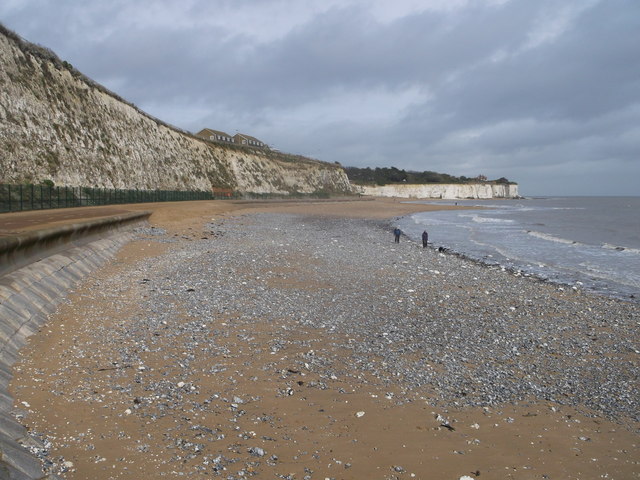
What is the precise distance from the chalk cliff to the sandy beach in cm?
2744

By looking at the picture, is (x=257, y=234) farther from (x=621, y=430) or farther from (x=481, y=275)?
(x=621, y=430)

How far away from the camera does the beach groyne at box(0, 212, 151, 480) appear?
4840 mm

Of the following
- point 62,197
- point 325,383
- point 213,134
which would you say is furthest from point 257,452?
point 213,134

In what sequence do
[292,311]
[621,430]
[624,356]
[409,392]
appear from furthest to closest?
[292,311] < [624,356] < [409,392] < [621,430]

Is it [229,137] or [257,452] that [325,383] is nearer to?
[257,452]

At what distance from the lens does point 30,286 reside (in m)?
10.5

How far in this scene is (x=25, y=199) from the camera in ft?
89.5

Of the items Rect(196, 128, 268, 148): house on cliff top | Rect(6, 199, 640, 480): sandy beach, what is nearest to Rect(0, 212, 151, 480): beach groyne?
Rect(6, 199, 640, 480): sandy beach

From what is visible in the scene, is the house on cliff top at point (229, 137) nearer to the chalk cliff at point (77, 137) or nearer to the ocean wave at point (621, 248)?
the chalk cliff at point (77, 137)

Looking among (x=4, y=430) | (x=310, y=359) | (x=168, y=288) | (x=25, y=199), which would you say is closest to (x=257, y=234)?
(x=25, y=199)

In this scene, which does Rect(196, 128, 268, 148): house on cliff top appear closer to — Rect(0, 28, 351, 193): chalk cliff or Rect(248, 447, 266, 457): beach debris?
Rect(0, 28, 351, 193): chalk cliff

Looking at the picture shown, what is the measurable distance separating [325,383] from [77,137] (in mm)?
43765

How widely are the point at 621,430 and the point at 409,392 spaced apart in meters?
3.04

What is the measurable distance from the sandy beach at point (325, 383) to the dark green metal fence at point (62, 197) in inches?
617
